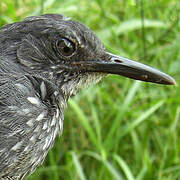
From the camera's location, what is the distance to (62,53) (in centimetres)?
198

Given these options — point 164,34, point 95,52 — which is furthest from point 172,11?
point 95,52

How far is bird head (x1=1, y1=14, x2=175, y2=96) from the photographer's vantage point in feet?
6.30

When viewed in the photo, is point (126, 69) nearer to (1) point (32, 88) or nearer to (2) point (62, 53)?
(2) point (62, 53)

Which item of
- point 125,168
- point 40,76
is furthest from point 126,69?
point 125,168

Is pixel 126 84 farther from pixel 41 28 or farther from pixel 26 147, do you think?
pixel 26 147

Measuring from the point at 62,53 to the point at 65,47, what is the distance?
3cm

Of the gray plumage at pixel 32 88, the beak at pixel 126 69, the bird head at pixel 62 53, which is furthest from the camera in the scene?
the beak at pixel 126 69

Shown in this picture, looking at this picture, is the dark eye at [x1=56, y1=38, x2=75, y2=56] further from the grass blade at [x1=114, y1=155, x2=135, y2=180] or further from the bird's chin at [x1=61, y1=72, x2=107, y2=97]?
the grass blade at [x1=114, y1=155, x2=135, y2=180]

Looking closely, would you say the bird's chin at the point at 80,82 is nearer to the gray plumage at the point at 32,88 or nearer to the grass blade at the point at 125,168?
the gray plumage at the point at 32,88

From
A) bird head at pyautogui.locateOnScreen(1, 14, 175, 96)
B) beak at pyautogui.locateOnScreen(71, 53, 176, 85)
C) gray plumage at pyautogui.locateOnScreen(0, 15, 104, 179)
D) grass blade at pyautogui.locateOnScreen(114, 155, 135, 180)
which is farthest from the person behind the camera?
grass blade at pyautogui.locateOnScreen(114, 155, 135, 180)

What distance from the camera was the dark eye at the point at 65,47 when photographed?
195 cm

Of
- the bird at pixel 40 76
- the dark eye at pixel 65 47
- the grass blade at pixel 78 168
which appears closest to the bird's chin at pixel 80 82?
the bird at pixel 40 76

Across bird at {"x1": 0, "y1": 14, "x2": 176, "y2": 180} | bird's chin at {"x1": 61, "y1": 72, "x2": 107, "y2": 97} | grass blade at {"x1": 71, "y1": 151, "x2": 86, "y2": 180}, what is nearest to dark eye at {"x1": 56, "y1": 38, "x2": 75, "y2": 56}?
bird at {"x1": 0, "y1": 14, "x2": 176, "y2": 180}

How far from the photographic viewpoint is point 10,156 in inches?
67.1
